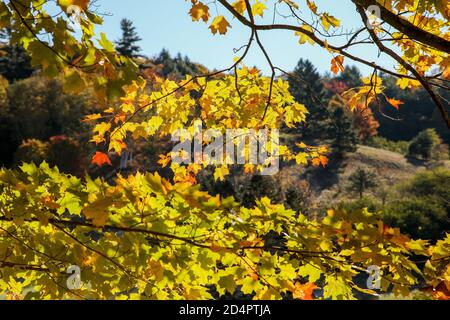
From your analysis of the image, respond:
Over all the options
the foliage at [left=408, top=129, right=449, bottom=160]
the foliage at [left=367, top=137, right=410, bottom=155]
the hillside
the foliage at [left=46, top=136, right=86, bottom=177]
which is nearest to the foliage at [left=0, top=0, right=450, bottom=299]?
the hillside

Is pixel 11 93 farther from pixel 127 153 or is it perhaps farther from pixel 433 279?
pixel 433 279

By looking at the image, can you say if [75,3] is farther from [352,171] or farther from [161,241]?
[352,171]

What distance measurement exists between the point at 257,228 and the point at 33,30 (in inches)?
60.6

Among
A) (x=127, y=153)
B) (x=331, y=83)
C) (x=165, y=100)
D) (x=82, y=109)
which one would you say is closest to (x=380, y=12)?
(x=165, y=100)

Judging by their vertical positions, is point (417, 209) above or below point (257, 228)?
below

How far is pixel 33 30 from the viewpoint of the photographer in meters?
2.26

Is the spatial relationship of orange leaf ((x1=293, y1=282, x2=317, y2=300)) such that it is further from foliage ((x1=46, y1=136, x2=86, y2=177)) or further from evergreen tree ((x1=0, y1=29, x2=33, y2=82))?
evergreen tree ((x1=0, y1=29, x2=33, y2=82))

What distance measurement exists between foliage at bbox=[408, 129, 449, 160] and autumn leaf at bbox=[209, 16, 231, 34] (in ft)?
110

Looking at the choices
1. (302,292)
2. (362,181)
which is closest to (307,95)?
(362,181)

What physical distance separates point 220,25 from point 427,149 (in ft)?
110

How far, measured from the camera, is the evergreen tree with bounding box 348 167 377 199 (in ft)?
86.7
